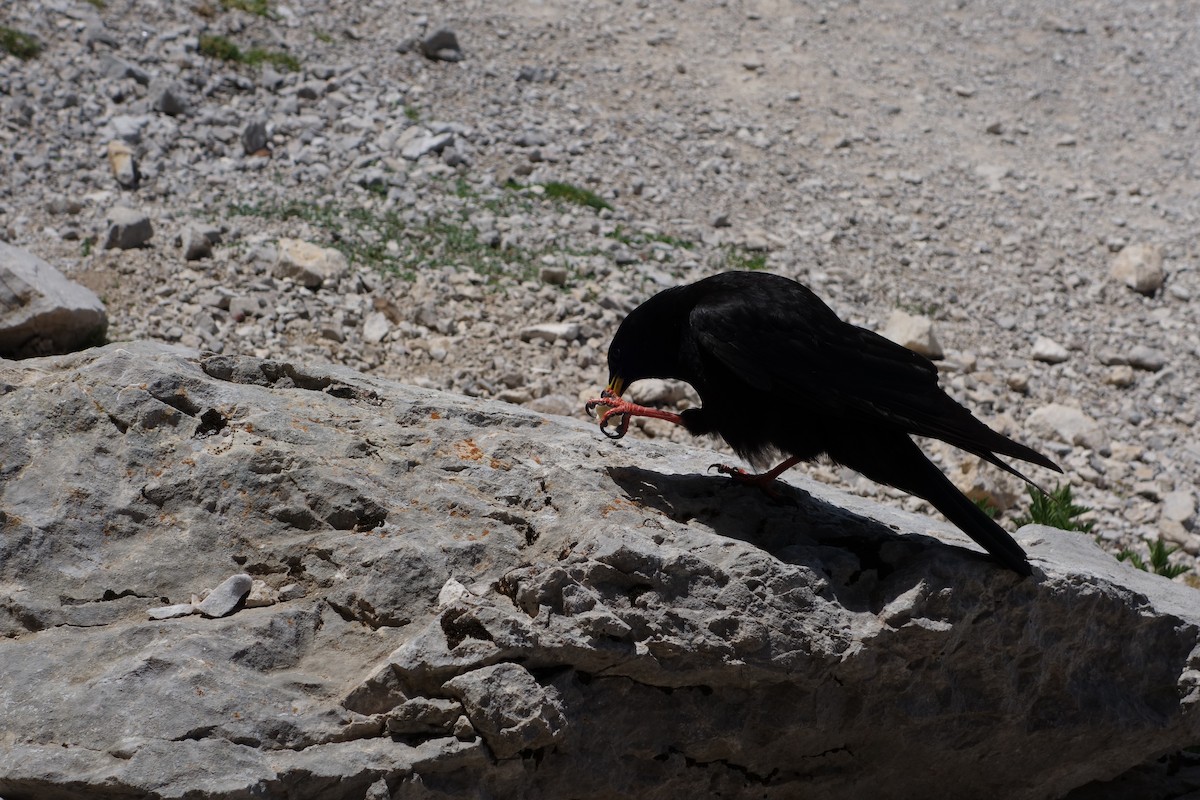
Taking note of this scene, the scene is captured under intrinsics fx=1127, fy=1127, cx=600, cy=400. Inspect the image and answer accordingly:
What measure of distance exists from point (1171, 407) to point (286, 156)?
8.04 meters

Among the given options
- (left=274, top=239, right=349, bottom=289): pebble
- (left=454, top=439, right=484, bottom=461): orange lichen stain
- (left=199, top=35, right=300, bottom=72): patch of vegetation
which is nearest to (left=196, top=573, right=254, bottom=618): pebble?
(left=454, top=439, right=484, bottom=461): orange lichen stain

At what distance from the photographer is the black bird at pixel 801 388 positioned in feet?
13.9

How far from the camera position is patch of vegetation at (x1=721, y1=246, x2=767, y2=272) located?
33.0 feet

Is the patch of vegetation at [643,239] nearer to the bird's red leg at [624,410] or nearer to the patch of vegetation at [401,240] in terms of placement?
the patch of vegetation at [401,240]

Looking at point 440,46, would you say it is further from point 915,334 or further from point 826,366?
point 826,366

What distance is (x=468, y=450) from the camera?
461 centimetres

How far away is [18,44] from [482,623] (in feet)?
30.9

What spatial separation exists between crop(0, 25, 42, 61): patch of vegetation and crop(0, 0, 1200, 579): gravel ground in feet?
0.47

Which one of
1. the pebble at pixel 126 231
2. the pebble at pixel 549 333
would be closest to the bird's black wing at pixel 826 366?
the pebble at pixel 549 333

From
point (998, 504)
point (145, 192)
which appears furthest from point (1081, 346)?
point (145, 192)

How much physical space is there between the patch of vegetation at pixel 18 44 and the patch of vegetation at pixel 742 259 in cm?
672

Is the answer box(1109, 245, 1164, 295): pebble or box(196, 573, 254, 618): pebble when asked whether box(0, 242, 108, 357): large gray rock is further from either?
box(1109, 245, 1164, 295): pebble

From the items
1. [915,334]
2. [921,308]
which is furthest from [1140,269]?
[915,334]

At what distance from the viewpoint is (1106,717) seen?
4.64m
